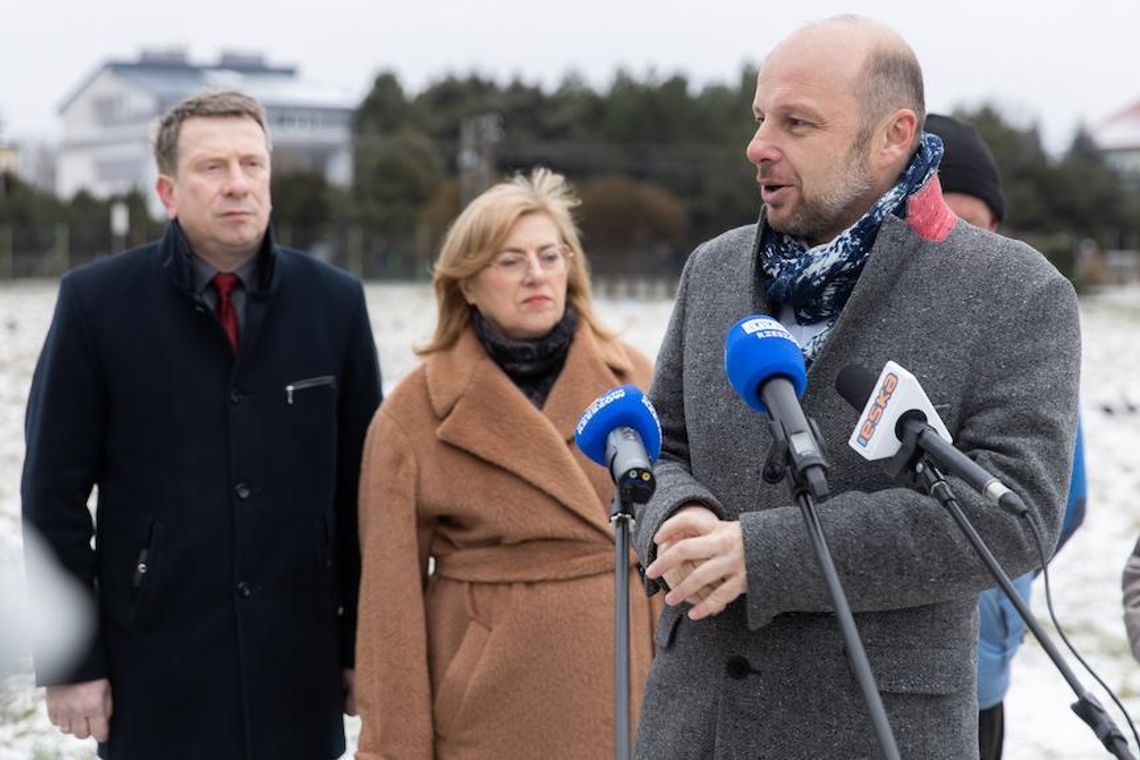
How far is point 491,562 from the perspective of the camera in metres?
3.50

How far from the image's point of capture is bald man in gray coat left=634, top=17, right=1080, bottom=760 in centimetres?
203

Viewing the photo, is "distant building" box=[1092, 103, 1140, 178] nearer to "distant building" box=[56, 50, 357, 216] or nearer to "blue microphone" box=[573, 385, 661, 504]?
"distant building" box=[56, 50, 357, 216]

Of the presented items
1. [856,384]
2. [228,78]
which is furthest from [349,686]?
[228,78]

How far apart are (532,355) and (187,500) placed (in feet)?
3.28

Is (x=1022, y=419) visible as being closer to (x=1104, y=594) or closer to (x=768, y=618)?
(x=768, y=618)

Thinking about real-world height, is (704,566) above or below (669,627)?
above

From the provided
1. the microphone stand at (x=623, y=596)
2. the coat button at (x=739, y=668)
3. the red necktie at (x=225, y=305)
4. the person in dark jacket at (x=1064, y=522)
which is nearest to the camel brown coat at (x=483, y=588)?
the red necktie at (x=225, y=305)

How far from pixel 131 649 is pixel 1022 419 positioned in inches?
94.3

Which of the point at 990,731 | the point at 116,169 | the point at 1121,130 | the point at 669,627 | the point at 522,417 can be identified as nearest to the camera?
the point at 669,627

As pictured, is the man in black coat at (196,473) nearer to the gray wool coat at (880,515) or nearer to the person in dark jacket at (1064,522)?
the gray wool coat at (880,515)

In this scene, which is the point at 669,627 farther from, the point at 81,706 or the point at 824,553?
the point at 81,706

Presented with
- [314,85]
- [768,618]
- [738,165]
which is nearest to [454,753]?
[768,618]

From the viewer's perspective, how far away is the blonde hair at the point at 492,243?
373 cm

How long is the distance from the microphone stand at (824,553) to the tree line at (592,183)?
1751 inches
